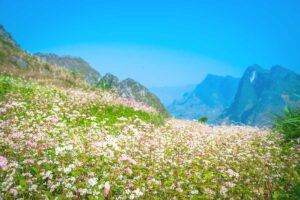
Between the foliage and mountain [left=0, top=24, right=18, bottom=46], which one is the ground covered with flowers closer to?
the foliage

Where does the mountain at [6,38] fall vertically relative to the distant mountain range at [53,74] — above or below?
above

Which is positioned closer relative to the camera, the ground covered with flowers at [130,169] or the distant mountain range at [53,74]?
the ground covered with flowers at [130,169]

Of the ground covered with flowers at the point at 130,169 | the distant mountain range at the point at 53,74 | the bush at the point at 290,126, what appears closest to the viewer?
the ground covered with flowers at the point at 130,169

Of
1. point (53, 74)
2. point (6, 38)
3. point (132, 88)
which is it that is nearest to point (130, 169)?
point (53, 74)

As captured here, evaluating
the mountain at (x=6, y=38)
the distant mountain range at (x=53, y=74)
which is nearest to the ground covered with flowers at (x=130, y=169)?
the distant mountain range at (x=53, y=74)

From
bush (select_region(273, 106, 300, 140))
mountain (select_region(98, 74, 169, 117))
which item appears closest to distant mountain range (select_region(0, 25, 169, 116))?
mountain (select_region(98, 74, 169, 117))

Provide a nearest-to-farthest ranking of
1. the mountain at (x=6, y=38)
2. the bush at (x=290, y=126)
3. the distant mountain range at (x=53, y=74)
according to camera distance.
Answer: the bush at (x=290, y=126) → the distant mountain range at (x=53, y=74) → the mountain at (x=6, y=38)

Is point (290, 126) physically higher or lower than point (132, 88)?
lower

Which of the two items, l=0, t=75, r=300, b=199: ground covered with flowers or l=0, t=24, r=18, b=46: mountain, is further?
l=0, t=24, r=18, b=46: mountain

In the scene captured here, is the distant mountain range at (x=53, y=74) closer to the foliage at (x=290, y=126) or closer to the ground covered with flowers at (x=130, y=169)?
the foliage at (x=290, y=126)

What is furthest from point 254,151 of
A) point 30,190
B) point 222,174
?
point 30,190

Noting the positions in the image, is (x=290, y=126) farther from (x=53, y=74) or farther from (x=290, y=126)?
(x=53, y=74)

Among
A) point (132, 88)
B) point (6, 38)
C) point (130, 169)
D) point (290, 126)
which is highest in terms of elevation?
point (6, 38)

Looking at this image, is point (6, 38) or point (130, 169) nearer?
point (130, 169)
